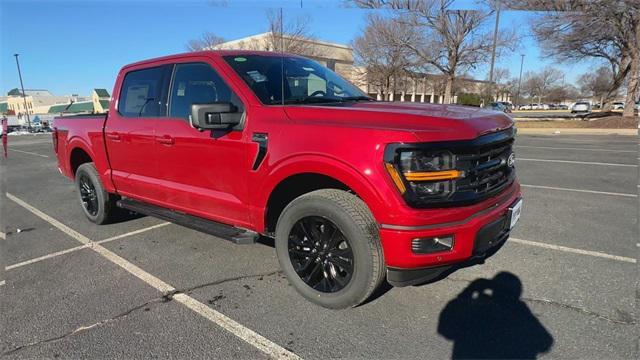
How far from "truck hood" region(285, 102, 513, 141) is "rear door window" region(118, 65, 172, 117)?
1677mm

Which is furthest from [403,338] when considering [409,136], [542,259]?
[542,259]

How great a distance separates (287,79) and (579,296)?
298 cm

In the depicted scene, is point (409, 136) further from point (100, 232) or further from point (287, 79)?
point (100, 232)

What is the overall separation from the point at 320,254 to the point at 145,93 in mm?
2715

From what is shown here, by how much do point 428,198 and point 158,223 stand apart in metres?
3.96

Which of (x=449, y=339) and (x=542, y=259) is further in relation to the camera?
(x=542, y=259)

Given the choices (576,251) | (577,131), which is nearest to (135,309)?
(576,251)

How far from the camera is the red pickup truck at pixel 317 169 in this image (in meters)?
2.53

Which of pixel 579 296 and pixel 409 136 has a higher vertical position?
pixel 409 136

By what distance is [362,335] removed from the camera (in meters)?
2.67

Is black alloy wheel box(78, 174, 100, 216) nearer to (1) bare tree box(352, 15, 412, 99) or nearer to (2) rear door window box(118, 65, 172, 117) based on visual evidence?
(2) rear door window box(118, 65, 172, 117)

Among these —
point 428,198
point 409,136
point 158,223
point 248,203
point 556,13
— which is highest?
point 556,13

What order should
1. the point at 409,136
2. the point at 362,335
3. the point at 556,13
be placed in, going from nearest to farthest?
the point at 409,136 → the point at 362,335 → the point at 556,13

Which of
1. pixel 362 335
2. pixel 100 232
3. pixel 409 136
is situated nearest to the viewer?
pixel 409 136
